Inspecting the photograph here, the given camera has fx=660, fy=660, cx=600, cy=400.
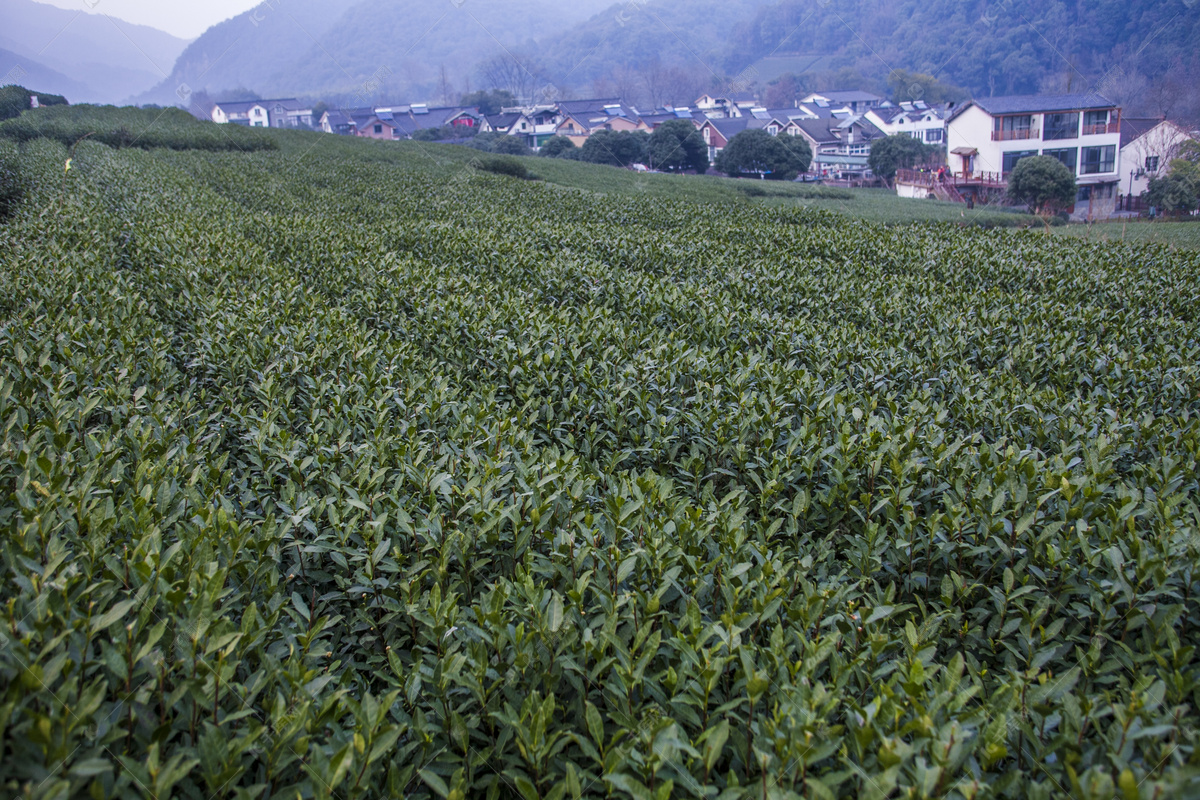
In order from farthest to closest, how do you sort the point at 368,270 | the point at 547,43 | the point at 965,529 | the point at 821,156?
the point at 547,43
the point at 821,156
the point at 368,270
the point at 965,529

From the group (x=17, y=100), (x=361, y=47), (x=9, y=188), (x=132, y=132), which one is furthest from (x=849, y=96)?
(x=9, y=188)

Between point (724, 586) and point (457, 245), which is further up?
point (457, 245)

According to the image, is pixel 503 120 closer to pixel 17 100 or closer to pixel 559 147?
pixel 559 147

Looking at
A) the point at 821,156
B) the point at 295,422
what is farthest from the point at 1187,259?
the point at 821,156

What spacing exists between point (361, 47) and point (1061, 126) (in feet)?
342

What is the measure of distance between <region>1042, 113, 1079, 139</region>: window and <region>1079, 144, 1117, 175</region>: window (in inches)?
52.3

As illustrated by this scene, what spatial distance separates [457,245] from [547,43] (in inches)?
5377

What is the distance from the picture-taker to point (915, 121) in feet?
192

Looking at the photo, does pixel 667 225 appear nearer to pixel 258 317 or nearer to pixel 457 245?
pixel 457 245

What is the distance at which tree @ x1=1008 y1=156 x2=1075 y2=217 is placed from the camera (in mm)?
30484

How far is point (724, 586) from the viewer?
222 cm

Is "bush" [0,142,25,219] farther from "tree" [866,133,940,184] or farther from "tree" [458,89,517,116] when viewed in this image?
"tree" [458,89,517,116]

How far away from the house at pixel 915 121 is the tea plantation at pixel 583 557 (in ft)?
174

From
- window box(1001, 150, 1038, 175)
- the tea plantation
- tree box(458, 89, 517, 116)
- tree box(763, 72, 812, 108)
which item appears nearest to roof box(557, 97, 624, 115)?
tree box(458, 89, 517, 116)
